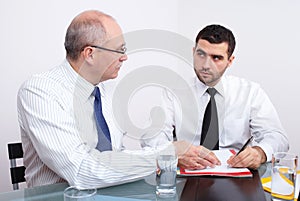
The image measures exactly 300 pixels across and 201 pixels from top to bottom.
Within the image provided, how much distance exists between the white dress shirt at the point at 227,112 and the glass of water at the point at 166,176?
536mm

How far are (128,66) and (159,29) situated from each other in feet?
1.32

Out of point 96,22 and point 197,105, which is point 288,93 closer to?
point 197,105

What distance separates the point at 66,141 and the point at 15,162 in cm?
59

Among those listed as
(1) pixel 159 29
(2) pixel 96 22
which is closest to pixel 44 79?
(2) pixel 96 22

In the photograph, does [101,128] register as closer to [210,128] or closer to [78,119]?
[78,119]

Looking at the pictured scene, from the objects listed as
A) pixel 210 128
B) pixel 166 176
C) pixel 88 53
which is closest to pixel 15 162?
pixel 88 53

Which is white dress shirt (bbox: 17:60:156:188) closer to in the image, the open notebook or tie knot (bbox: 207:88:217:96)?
the open notebook

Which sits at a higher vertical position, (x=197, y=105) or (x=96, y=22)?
(x=96, y=22)

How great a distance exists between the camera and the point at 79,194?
39.0 inches

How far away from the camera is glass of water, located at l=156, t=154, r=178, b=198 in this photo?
3.41ft

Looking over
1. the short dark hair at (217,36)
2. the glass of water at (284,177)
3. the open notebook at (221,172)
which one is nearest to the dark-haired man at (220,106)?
the short dark hair at (217,36)

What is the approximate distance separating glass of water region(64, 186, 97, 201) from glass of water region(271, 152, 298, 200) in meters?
0.55

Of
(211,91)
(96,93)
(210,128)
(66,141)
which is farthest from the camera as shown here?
(211,91)

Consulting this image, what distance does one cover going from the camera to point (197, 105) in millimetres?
1835
